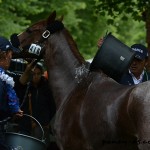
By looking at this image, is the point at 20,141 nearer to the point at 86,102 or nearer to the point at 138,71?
the point at 86,102

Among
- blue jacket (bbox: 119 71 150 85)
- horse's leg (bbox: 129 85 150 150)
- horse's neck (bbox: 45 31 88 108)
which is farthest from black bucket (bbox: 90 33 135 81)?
horse's leg (bbox: 129 85 150 150)

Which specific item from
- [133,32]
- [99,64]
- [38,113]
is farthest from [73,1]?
[99,64]

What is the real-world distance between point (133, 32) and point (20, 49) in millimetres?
20521

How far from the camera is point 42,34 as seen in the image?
775cm

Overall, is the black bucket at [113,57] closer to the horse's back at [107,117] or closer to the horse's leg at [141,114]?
the horse's back at [107,117]

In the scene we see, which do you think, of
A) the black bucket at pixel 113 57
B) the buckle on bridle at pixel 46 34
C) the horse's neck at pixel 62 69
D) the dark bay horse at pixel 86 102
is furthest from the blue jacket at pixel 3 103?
the buckle on bridle at pixel 46 34

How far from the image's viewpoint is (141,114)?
5.84 meters

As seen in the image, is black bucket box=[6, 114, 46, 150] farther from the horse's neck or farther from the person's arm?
the person's arm

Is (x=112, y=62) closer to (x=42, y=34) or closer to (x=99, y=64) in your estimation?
(x=99, y=64)

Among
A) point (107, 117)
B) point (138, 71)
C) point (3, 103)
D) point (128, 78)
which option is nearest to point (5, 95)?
point (3, 103)

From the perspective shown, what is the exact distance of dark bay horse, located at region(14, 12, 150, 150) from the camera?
235 inches

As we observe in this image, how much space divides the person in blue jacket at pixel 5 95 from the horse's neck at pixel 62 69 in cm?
107

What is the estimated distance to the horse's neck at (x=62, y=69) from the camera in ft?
24.3

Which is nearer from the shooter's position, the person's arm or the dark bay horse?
the dark bay horse
